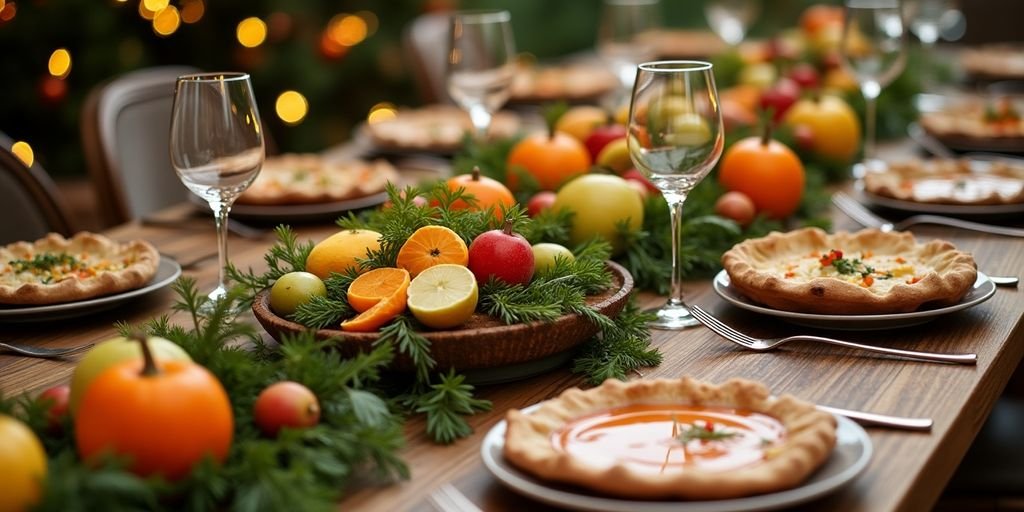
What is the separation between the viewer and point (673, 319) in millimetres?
1463

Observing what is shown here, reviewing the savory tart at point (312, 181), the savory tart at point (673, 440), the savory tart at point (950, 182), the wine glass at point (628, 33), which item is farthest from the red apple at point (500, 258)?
the wine glass at point (628, 33)

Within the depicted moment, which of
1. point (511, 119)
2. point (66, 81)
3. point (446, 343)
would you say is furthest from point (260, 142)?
point (66, 81)

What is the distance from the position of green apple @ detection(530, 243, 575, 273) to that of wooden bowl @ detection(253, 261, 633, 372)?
11 cm

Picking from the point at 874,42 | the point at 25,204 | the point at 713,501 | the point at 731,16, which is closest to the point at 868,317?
the point at 713,501

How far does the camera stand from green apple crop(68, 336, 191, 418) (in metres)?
0.95

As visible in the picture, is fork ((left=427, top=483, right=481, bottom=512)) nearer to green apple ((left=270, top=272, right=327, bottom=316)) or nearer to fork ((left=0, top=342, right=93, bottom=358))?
green apple ((left=270, top=272, right=327, bottom=316))

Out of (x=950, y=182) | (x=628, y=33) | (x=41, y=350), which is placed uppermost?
(x=628, y=33)

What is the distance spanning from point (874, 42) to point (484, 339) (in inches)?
61.8

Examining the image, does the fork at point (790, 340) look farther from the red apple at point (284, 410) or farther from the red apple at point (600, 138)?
the red apple at point (600, 138)

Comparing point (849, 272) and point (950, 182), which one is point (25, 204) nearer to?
point (849, 272)

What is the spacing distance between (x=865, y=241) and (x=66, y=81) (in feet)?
11.3

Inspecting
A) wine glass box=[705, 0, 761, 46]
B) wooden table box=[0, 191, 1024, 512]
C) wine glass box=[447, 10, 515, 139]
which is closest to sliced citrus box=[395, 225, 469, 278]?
wooden table box=[0, 191, 1024, 512]

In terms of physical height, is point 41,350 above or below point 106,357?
below

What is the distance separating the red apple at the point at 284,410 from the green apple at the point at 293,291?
0.27 m
